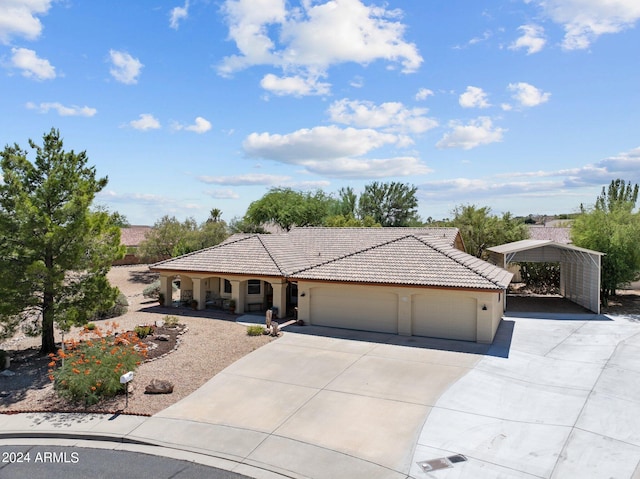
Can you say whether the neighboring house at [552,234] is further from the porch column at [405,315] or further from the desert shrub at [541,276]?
the porch column at [405,315]

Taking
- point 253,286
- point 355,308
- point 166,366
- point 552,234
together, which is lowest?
point 166,366

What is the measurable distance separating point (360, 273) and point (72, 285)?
1180 centimetres

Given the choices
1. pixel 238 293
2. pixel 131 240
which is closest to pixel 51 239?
pixel 238 293

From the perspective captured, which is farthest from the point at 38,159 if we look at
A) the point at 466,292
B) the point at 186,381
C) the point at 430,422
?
the point at 466,292

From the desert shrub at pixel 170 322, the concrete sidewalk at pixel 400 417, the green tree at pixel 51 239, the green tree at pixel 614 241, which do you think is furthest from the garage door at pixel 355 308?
the green tree at pixel 614 241

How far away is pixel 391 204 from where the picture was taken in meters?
70.3

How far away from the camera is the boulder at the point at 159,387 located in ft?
41.1

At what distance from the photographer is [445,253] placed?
69.3ft

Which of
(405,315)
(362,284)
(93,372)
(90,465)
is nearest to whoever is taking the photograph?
(90,465)

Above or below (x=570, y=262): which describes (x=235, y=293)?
below

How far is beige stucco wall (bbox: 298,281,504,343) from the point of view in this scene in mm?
18141

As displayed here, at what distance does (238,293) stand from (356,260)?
709cm

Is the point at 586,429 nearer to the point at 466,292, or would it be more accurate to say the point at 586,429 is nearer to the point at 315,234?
the point at 466,292

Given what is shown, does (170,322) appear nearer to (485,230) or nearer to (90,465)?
(90,465)
